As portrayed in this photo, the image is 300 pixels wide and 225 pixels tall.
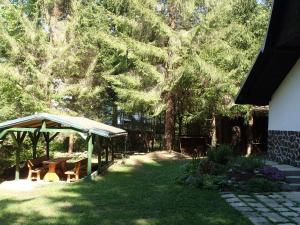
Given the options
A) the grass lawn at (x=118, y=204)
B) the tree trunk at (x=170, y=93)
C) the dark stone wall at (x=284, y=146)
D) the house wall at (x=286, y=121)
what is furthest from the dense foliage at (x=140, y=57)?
the grass lawn at (x=118, y=204)

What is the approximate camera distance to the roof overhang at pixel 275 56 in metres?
9.90

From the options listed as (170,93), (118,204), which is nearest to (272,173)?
(118,204)

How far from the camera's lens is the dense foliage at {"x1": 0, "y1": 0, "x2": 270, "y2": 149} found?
19484 mm

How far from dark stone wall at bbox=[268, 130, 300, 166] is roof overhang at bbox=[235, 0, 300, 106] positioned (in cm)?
154

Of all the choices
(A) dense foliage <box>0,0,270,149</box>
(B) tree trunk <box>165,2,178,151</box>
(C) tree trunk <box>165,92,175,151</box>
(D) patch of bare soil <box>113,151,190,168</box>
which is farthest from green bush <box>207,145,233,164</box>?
(C) tree trunk <box>165,92,175,151</box>

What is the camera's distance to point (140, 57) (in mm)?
20281

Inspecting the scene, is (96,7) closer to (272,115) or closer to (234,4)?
(234,4)

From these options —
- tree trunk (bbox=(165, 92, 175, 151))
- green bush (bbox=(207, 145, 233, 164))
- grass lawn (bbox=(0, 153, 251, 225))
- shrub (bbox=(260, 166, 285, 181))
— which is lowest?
grass lawn (bbox=(0, 153, 251, 225))

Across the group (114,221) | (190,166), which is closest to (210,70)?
(190,166)

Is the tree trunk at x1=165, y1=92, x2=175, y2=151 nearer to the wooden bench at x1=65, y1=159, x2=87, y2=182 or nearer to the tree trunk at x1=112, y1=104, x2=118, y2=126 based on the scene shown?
the tree trunk at x1=112, y1=104, x2=118, y2=126

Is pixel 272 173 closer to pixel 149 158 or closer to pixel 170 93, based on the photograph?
pixel 149 158

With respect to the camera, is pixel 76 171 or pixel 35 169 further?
pixel 35 169

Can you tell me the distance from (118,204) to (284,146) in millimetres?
6942

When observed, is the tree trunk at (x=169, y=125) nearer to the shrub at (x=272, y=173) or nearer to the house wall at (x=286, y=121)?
the house wall at (x=286, y=121)
